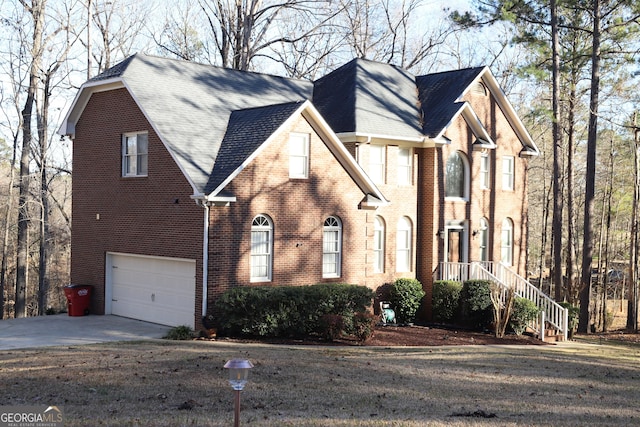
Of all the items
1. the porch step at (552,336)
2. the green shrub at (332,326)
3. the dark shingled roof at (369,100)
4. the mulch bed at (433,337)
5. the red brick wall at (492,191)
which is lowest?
the porch step at (552,336)

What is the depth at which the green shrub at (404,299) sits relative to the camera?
84.1 ft

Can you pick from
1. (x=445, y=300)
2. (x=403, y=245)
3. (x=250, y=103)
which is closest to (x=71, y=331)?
(x=250, y=103)

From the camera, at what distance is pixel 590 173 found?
2920 cm

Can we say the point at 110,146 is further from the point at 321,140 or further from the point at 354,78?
the point at 354,78

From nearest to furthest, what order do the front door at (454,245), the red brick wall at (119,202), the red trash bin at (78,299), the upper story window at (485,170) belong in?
the red brick wall at (119,202)
the red trash bin at (78,299)
the front door at (454,245)
the upper story window at (485,170)

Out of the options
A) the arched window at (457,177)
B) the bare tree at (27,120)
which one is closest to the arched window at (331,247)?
the arched window at (457,177)

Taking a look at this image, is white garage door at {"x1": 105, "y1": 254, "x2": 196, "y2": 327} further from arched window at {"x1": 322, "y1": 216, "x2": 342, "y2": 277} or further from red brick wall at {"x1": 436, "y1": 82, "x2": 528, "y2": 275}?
red brick wall at {"x1": 436, "y1": 82, "x2": 528, "y2": 275}

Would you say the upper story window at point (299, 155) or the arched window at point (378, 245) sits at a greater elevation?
the upper story window at point (299, 155)

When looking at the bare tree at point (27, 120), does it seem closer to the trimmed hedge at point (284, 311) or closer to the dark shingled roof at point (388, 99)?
the dark shingled roof at point (388, 99)

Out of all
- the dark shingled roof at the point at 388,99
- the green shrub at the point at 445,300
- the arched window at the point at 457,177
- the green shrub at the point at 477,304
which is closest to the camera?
the green shrub at the point at 477,304

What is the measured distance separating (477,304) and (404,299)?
240cm

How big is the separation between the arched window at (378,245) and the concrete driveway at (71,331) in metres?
8.02

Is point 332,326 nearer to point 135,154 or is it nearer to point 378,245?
point 378,245

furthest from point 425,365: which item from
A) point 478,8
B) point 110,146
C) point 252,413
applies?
point 478,8
